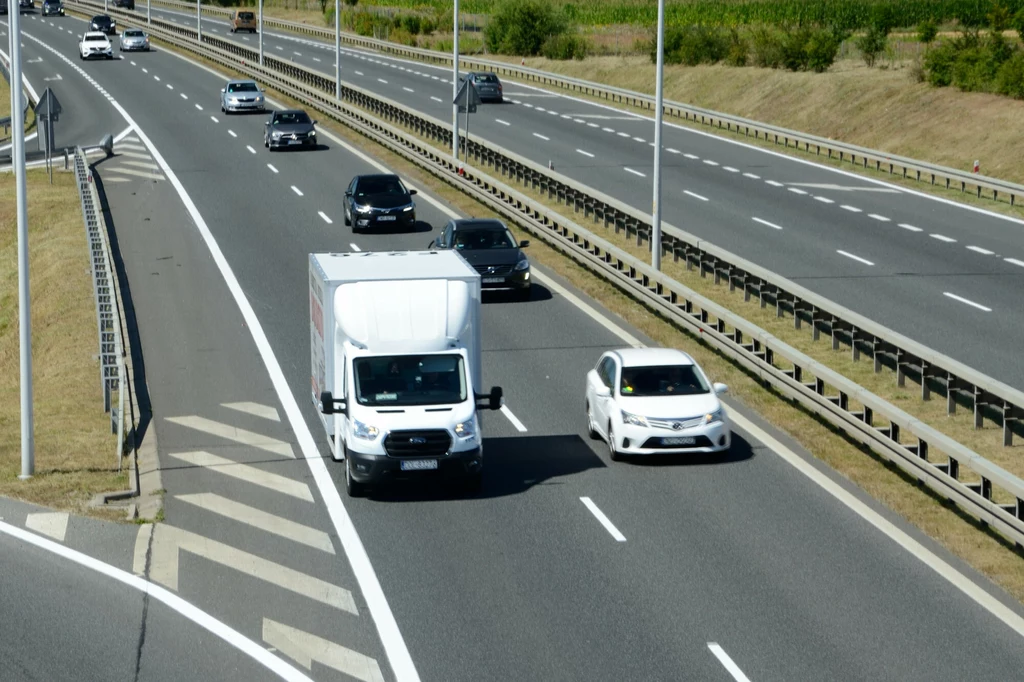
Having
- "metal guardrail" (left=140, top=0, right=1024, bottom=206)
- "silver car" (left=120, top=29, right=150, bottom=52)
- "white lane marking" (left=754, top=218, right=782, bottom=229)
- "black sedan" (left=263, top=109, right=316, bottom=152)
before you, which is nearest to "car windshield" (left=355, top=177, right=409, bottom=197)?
"white lane marking" (left=754, top=218, right=782, bottom=229)

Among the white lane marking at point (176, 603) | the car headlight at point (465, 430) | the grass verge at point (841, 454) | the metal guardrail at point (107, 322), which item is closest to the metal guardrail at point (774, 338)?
the grass verge at point (841, 454)

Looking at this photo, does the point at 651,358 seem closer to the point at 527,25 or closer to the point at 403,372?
the point at 403,372

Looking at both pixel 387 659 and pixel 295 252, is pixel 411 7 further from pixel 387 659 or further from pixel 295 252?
pixel 387 659

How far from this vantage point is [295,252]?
37.8 metres

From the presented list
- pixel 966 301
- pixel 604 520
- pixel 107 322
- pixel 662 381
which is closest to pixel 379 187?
pixel 107 322

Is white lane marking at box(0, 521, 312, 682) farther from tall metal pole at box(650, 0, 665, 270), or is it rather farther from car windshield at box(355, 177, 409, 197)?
car windshield at box(355, 177, 409, 197)

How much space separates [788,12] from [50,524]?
90591mm

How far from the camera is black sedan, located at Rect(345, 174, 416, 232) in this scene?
40250 mm

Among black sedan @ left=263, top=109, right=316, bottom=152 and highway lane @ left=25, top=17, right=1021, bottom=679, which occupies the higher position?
black sedan @ left=263, top=109, right=316, bottom=152

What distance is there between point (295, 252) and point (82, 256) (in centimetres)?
568

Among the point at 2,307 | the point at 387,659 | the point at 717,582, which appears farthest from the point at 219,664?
the point at 2,307

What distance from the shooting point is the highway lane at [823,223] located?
29.8m

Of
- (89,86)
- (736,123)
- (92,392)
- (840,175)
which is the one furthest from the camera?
(89,86)

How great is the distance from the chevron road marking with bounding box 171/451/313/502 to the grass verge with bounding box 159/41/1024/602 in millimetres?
7237
